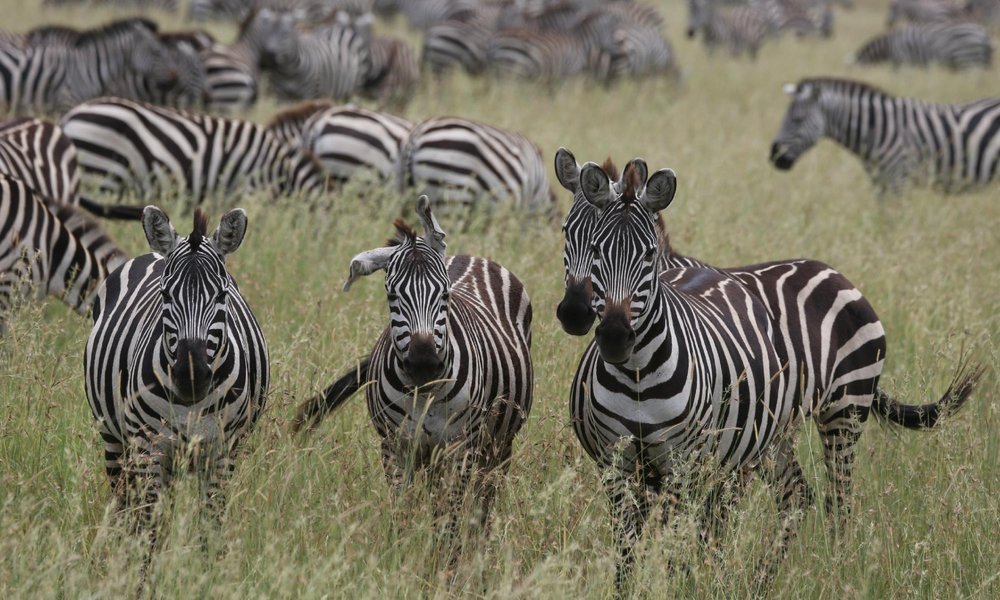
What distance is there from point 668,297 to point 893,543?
4.34 feet

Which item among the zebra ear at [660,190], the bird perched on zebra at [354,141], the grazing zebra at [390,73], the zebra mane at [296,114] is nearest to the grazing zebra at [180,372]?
the zebra ear at [660,190]

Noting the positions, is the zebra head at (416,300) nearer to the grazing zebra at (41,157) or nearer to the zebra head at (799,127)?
the grazing zebra at (41,157)

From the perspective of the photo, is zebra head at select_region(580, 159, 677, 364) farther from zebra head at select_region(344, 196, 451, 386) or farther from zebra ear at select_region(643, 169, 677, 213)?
zebra head at select_region(344, 196, 451, 386)

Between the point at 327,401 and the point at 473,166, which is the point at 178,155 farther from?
the point at 327,401

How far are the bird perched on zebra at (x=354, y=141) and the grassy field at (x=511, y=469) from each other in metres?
0.68

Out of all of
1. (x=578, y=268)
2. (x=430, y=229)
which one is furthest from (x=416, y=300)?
(x=578, y=268)

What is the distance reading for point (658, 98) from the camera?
16828mm

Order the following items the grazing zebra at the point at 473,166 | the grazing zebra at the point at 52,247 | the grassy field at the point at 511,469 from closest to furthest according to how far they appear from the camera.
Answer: the grassy field at the point at 511,469 → the grazing zebra at the point at 52,247 → the grazing zebra at the point at 473,166

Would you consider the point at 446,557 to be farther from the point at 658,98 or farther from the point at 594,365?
the point at 658,98

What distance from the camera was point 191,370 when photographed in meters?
3.77

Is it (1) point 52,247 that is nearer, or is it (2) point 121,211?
(1) point 52,247

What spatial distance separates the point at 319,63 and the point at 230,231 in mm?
12515

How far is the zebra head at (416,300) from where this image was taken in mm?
4031

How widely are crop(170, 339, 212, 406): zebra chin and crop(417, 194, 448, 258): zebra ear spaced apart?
96 cm
